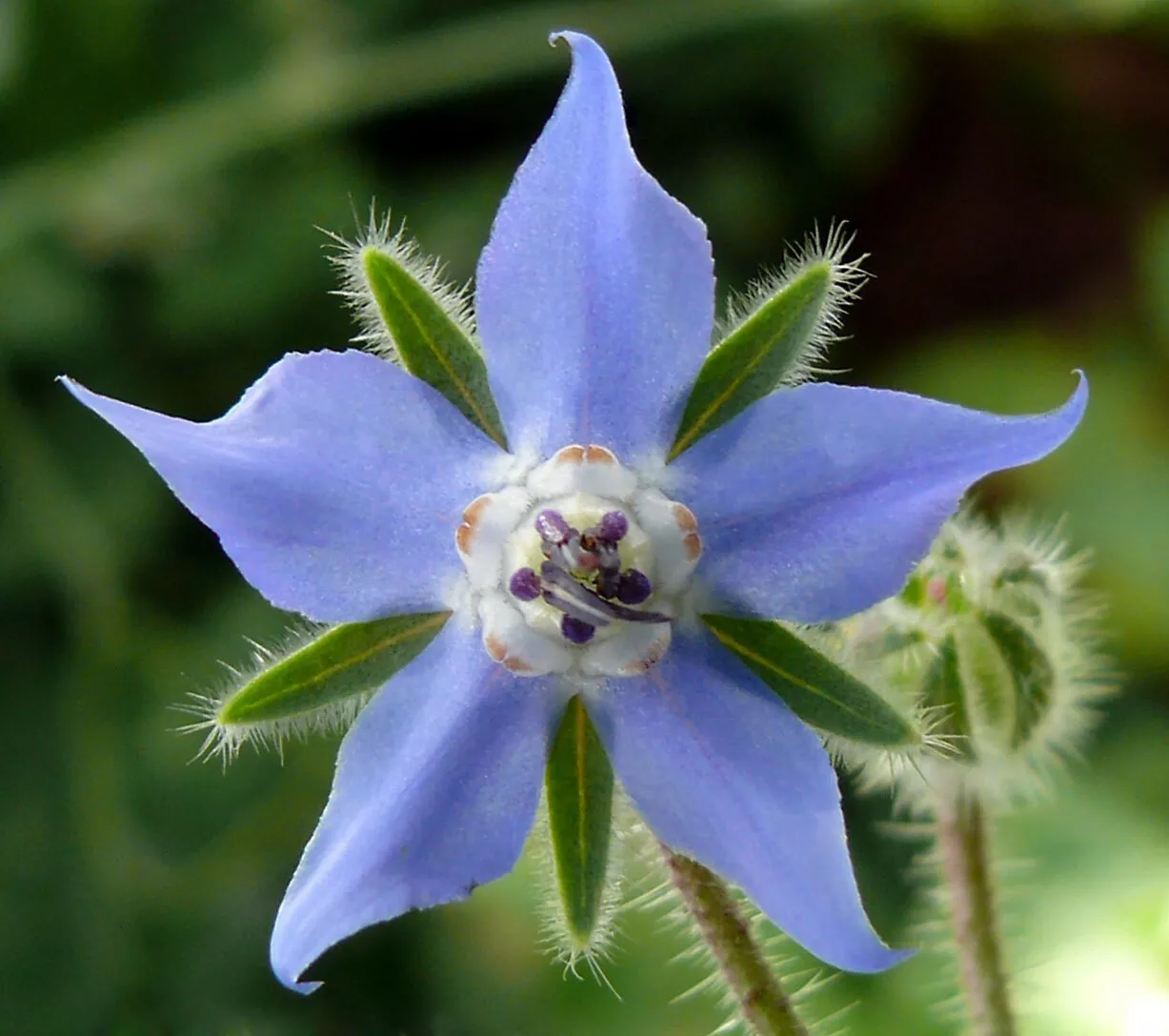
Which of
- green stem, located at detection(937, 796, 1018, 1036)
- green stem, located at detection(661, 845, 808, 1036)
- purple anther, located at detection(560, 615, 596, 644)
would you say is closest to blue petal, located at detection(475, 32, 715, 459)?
purple anther, located at detection(560, 615, 596, 644)

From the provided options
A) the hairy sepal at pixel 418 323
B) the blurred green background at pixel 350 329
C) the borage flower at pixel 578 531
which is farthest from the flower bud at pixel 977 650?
the blurred green background at pixel 350 329

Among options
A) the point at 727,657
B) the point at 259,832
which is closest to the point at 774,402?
the point at 727,657

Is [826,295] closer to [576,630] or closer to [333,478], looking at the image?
[576,630]

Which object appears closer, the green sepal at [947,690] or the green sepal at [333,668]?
the green sepal at [333,668]

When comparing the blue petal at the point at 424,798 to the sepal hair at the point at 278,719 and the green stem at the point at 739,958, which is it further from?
the green stem at the point at 739,958

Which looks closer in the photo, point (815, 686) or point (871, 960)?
point (871, 960)

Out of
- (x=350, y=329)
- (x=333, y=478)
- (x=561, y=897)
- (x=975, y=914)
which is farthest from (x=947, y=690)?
(x=350, y=329)
